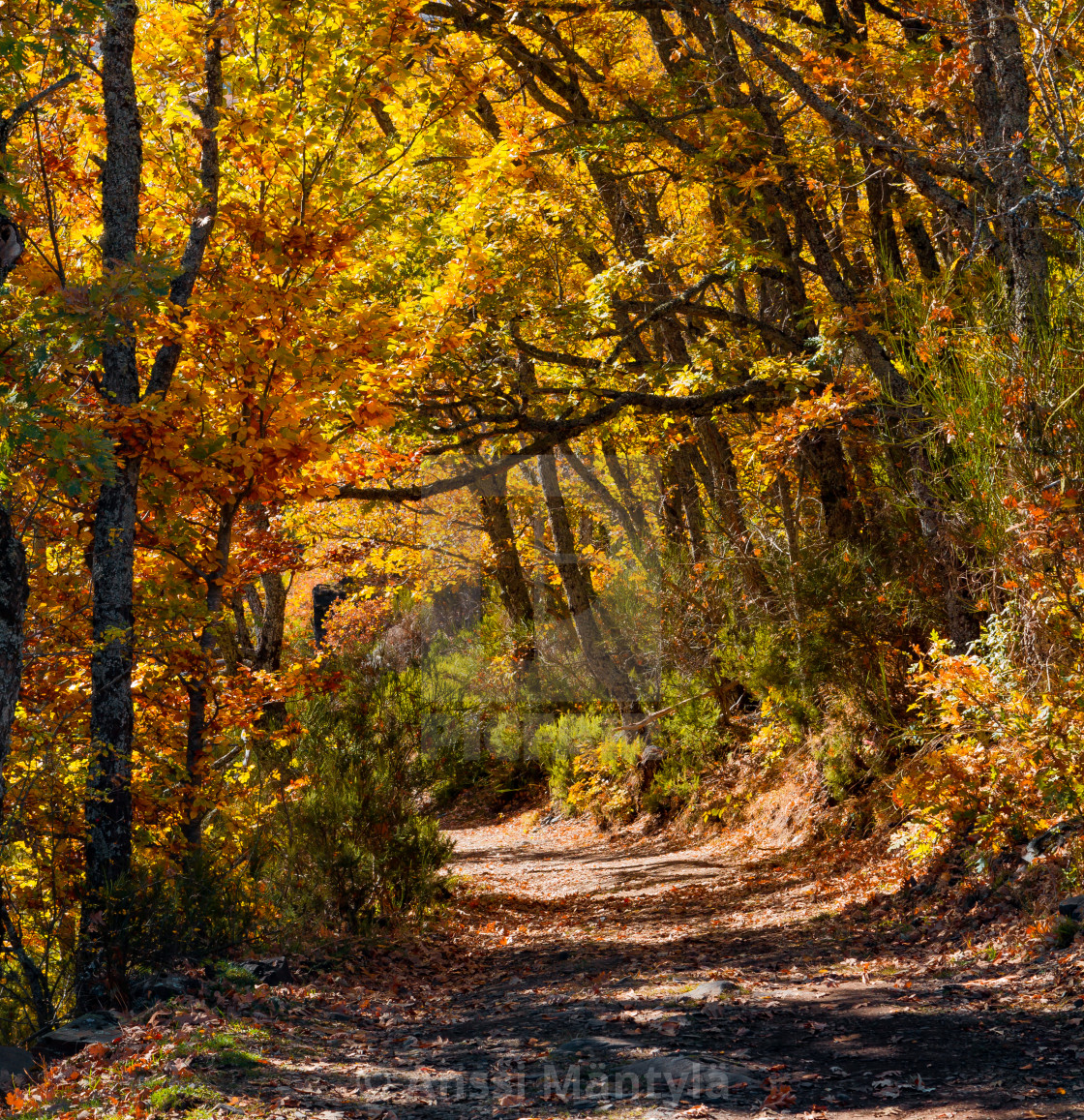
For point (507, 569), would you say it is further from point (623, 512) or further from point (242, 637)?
point (242, 637)

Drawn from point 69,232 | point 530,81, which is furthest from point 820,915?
point 530,81

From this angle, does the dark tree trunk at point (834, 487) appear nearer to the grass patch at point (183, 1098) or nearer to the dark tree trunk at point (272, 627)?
the dark tree trunk at point (272, 627)

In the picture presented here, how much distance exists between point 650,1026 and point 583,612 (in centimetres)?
992

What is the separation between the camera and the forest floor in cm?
409

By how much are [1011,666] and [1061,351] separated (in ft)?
6.36

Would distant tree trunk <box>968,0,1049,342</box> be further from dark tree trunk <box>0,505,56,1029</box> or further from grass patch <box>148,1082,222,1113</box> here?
grass patch <box>148,1082,222,1113</box>

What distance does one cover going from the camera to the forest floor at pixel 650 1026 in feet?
13.4

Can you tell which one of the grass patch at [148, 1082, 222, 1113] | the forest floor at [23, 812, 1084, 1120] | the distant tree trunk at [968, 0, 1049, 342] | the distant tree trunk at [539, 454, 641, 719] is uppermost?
the distant tree trunk at [968, 0, 1049, 342]

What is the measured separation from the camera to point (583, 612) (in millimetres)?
14945

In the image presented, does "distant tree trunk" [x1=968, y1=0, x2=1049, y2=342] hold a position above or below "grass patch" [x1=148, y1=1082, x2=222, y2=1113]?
above

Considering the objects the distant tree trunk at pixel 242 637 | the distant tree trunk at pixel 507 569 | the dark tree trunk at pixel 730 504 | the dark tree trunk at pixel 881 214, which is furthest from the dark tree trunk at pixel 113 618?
the distant tree trunk at pixel 507 569

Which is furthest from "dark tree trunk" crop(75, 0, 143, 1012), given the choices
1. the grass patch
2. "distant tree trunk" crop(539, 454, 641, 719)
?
"distant tree trunk" crop(539, 454, 641, 719)

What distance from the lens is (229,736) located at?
7.16 meters

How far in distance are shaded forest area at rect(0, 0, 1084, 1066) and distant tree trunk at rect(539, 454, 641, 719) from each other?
2.96m
